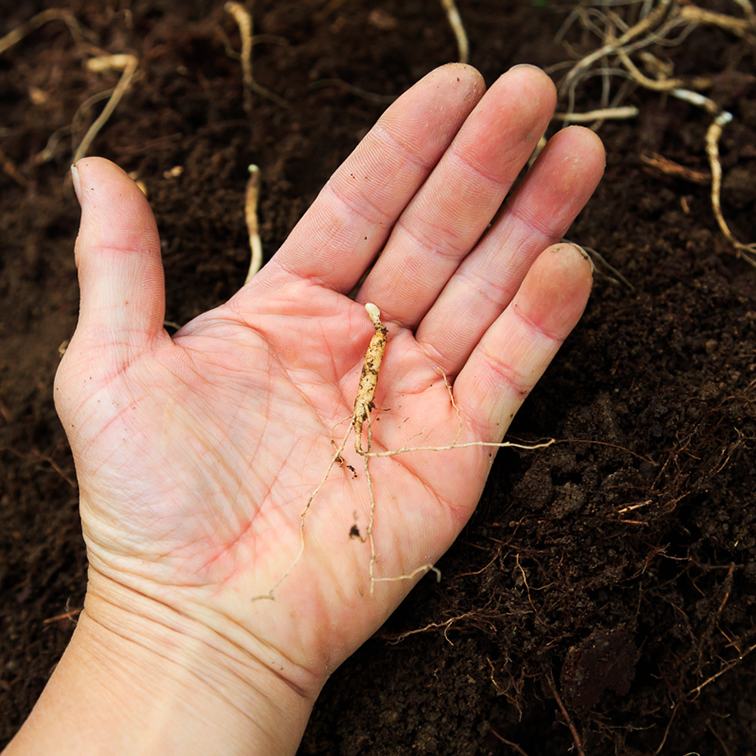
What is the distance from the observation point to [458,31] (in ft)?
8.36

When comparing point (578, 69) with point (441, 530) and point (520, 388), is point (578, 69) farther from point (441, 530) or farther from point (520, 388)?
point (441, 530)

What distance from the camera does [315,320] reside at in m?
1.82

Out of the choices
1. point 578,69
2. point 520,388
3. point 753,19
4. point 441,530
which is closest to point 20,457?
point 441,530

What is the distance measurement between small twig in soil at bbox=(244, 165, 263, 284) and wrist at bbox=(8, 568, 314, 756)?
46.8 inches

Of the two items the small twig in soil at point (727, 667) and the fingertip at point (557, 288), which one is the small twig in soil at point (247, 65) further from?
the small twig in soil at point (727, 667)

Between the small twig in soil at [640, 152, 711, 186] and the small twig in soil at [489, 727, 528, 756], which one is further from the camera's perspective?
the small twig in soil at [640, 152, 711, 186]

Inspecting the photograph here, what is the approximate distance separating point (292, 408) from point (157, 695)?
A: 0.81m

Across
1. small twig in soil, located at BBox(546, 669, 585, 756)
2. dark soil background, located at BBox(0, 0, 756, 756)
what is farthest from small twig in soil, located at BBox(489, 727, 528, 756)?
small twig in soil, located at BBox(546, 669, 585, 756)

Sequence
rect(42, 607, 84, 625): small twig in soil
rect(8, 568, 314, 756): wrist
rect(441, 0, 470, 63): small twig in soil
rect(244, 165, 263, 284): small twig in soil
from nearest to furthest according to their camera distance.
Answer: rect(8, 568, 314, 756): wrist
rect(42, 607, 84, 625): small twig in soil
rect(244, 165, 263, 284): small twig in soil
rect(441, 0, 470, 63): small twig in soil

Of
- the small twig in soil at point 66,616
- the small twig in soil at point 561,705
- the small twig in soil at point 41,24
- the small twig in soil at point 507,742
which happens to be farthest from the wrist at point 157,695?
the small twig in soil at point 41,24

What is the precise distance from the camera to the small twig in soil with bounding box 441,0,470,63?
254 cm

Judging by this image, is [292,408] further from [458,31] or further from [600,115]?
[458,31]

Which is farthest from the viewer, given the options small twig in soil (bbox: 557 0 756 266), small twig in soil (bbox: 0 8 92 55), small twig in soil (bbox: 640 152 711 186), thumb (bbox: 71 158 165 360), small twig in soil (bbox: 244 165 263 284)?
small twig in soil (bbox: 0 8 92 55)

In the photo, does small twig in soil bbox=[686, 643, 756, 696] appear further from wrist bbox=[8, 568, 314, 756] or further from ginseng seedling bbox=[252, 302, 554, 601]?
wrist bbox=[8, 568, 314, 756]
